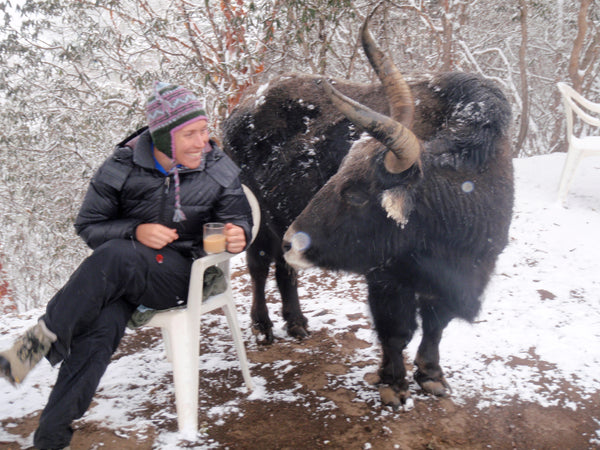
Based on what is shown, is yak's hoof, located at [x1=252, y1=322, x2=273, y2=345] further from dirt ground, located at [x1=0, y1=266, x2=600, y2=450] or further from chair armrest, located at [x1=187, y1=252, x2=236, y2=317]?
chair armrest, located at [x1=187, y1=252, x2=236, y2=317]

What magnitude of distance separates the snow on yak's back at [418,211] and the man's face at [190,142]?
0.74 meters

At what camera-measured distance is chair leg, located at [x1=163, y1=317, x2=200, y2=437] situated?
241cm

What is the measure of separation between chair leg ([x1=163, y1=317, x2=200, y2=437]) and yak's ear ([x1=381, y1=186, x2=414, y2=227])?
3.96ft

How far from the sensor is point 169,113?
2332mm

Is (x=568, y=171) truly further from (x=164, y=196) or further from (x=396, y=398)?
(x=164, y=196)

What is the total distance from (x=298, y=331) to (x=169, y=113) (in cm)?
222

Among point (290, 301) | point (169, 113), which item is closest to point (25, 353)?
point (169, 113)

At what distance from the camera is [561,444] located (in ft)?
8.17

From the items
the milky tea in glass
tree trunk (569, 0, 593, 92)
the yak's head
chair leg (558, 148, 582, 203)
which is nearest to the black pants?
the milky tea in glass

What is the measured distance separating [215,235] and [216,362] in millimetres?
1511

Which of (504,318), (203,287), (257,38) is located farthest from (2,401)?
(257,38)

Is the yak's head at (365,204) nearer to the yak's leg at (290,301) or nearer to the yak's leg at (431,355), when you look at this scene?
the yak's leg at (431,355)

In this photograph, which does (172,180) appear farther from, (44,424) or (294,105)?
(294,105)

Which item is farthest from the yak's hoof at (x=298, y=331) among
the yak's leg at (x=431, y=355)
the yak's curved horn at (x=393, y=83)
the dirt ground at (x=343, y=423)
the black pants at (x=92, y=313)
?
the yak's curved horn at (x=393, y=83)
